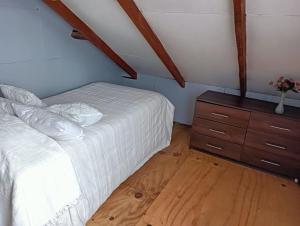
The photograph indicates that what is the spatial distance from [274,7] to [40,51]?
214 cm

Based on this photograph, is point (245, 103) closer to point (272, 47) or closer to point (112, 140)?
point (272, 47)

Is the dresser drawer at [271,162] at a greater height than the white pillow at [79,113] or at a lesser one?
lesser

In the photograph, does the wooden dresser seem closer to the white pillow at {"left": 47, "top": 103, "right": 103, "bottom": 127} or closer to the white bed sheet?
the white bed sheet

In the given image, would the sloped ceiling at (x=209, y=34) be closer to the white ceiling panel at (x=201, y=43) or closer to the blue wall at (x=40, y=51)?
the white ceiling panel at (x=201, y=43)

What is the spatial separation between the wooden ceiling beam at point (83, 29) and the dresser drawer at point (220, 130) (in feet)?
4.59

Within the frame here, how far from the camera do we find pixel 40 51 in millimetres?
2434

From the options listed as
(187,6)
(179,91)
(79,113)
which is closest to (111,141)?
(79,113)

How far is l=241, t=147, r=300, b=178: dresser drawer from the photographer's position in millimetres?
Result: 2336

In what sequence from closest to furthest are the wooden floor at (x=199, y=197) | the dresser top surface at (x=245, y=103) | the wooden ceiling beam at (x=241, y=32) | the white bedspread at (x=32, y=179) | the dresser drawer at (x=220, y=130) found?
the white bedspread at (x=32, y=179)
the wooden ceiling beam at (x=241, y=32)
the wooden floor at (x=199, y=197)
the dresser top surface at (x=245, y=103)
the dresser drawer at (x=220, y=130)

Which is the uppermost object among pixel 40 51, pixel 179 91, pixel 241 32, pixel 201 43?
pixel 241 32

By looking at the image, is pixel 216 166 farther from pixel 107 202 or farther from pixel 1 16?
pixel 1 16

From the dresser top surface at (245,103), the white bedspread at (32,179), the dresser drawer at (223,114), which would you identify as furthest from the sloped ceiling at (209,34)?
the white bedspread at (32,179)

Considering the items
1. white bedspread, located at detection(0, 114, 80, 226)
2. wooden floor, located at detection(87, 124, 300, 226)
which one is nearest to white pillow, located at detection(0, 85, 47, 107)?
white bedspread, located at detection(0, 114, 80, 226)

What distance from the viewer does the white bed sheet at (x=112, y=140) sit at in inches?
62.6
